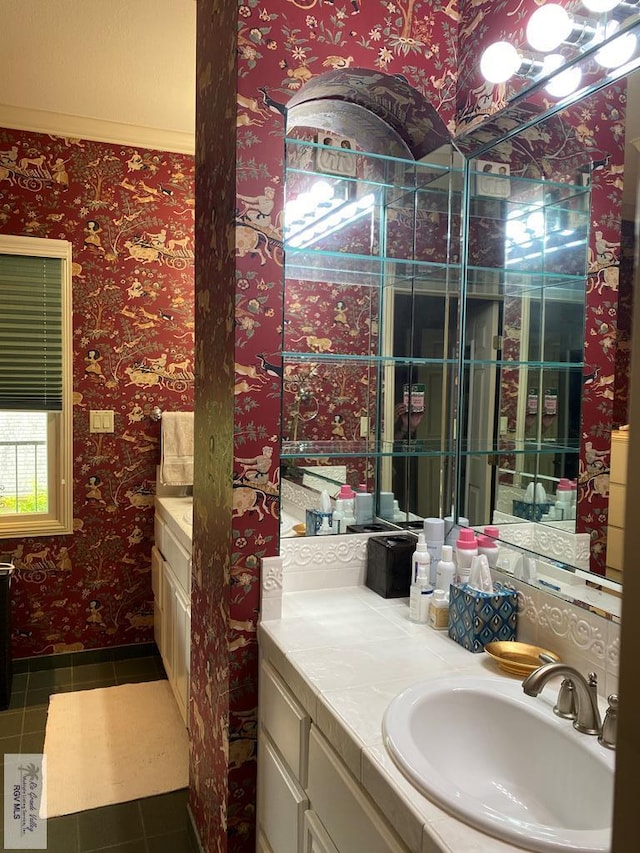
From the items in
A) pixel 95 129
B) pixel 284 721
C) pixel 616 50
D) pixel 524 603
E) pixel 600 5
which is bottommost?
pixel 284 721

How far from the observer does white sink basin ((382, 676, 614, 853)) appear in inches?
41.4

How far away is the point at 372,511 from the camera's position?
7.06 ft

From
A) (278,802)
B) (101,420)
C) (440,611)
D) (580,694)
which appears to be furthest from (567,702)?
(101,420)

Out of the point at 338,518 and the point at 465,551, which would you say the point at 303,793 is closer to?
the point at 465,551

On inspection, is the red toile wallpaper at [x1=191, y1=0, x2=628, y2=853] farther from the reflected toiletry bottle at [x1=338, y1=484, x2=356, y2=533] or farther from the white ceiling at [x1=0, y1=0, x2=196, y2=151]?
the white ceiling at [x1=0, y1=0, x2=196, y2=151]

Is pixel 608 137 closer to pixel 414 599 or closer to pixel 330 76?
pixel 330 76

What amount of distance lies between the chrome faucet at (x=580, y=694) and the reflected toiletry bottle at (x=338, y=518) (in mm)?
971

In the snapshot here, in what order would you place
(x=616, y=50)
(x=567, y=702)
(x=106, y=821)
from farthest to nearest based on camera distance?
(x=106, y=821)
(x=616, y=50)
(x=567, y=702)

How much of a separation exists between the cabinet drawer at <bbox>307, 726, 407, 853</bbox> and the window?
2.41 m

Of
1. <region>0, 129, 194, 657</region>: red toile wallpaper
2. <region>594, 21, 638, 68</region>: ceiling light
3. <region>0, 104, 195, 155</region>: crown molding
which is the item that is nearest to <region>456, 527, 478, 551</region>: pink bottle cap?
<region>594, 21, 638, 68</region>: ceiling light

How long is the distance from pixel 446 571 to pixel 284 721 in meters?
0.57

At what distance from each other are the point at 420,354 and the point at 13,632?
8.52 ft

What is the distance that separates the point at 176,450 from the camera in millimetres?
3406

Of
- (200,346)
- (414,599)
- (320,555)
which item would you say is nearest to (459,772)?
(414,599)
